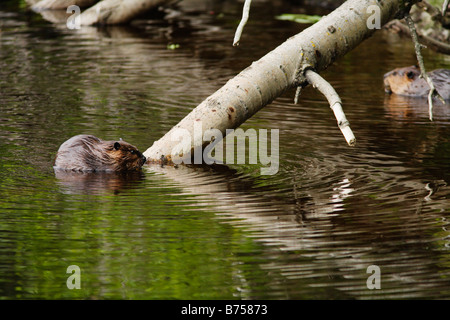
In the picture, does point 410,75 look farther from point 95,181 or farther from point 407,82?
point 95,181

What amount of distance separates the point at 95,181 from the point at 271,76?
7.09 ft

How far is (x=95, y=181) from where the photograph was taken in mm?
8203

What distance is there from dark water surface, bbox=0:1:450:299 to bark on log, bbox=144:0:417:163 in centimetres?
45

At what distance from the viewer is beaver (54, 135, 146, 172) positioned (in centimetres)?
852

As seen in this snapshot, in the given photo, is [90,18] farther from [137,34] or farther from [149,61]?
[149,61]

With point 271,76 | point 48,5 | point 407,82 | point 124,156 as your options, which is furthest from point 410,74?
point 48,5

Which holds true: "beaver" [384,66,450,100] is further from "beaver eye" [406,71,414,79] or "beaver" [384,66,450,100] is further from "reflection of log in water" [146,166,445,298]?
"reflection of log in water" [146,166,445,298]

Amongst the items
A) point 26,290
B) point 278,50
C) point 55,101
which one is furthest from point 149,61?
point 26,290

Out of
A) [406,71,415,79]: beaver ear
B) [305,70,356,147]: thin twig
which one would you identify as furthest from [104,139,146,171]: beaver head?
[406,71,415,79]: beaver ear

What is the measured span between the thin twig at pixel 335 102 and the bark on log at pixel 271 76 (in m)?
0.20

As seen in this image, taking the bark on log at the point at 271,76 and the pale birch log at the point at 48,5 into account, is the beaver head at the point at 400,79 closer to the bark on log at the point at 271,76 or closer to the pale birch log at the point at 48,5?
the bark on log at the point at 271,76

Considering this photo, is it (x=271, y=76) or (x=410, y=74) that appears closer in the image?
(x=271, y=76)

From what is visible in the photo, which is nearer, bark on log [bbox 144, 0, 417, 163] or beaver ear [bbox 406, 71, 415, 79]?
bark on log [bbox 144, 0, 417, 163]
